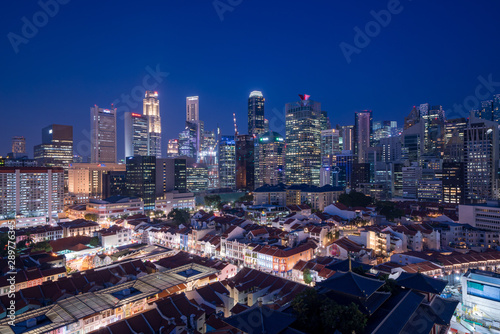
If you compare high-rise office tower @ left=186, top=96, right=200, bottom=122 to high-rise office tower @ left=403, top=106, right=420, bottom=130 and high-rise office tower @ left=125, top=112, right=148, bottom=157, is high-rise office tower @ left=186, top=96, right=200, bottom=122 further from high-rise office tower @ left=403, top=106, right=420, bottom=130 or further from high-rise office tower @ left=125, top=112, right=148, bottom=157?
high-rise office tower @ left=403, top=106, right=420, bottom=130

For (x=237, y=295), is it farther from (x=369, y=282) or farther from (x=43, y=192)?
(x=43, y=192)

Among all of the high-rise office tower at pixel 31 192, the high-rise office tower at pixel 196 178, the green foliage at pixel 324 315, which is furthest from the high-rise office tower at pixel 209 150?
the green foliage at pixel 324 315

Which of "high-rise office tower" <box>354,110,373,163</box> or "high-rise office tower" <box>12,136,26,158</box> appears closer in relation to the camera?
"high-rise office tower" <box>12,136,26,158</box>

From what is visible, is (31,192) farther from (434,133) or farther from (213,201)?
(434,133)

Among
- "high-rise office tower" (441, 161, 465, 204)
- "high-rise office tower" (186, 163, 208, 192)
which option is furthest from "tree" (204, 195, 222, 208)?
"high-rise office tower" (441, 161, 465, 204)

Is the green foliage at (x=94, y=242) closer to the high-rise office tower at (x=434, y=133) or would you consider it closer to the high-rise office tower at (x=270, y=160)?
the high-rise office tower at (x=270, y=160)

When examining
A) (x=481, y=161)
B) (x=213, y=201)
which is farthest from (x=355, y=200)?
(x=481, y=161)

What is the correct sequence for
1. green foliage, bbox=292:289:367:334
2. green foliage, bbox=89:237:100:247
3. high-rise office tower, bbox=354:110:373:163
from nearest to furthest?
green foliage, bbox=292:289:367:334, green foliage, bbox=89:237:100:247, high-rise office tower, bbox=354:110:373:163
